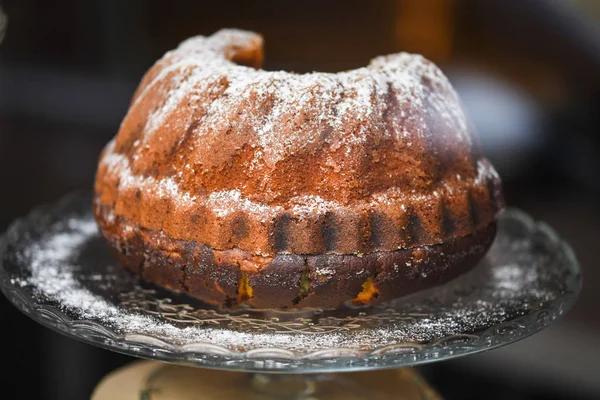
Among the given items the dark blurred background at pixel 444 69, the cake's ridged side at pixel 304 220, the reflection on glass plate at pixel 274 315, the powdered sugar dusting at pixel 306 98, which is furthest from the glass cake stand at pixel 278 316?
the dark blurred background at pixel 444 69

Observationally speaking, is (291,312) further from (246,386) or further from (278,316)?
(246,386)

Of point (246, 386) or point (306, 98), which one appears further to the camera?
Answer: point (246, 386)

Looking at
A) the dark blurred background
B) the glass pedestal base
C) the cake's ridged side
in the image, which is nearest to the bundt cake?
the cake's ridged side

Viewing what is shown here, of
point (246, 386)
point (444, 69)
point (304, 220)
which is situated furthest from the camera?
point (444, 69)

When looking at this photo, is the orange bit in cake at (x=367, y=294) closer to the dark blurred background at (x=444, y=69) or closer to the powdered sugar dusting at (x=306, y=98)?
the powdered sugar dusting at (x=306, y=98)

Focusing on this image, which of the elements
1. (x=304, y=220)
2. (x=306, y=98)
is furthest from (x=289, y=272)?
(x=306, y=98)
